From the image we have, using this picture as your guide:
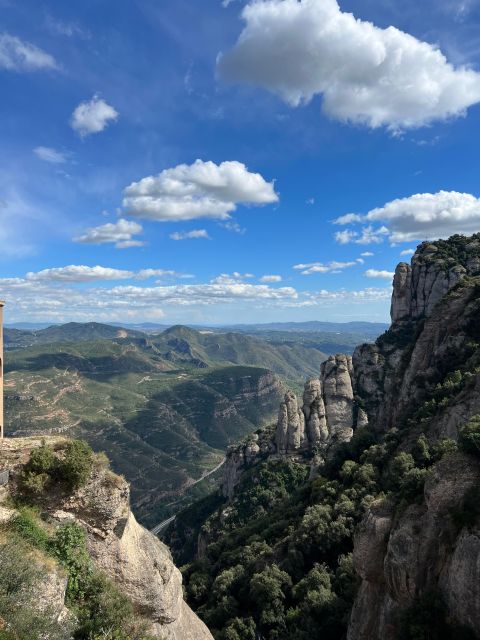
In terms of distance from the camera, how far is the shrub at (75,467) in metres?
20.1

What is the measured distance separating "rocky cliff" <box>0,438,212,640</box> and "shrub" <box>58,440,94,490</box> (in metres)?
0.52

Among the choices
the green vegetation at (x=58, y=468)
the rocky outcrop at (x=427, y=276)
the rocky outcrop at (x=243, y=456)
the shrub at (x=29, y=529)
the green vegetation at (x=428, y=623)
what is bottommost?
the rocky outcrop at (x=243, y=456)

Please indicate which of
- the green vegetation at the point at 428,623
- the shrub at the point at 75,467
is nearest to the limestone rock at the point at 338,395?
the green vegetation at the point at 428,623

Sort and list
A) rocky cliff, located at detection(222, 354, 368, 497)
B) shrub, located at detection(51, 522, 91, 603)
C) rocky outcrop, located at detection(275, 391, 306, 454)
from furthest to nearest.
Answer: rocky outcrop, located at detection(275, 391, 306, 454) → rocky cliff, located at detection(222, 354, 368, 497) → shrub, located at detection(51, 522, 91, 603)

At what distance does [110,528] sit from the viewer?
21094mm

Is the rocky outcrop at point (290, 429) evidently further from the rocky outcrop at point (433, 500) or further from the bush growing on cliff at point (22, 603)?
the bush growing on cliff at point (22, 603)

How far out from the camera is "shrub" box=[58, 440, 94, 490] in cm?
2006

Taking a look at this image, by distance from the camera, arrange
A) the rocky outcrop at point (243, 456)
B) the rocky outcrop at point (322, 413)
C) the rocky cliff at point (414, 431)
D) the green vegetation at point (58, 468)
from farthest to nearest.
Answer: the rocky outcrop at point (243, 456) < the rocky outcrop at point (322, 413) < the green vegetation at point (58, 468) < the rocky cliff at point (414, 431)

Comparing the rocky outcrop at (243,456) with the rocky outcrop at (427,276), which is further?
the rocky outcrop at (243,456)

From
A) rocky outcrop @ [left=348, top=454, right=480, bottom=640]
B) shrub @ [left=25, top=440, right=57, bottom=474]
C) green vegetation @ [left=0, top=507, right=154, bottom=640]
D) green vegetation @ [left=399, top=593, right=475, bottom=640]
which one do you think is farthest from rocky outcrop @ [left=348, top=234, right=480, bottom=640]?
shrub @ [left=25, top=440, right=57, bottom=474]

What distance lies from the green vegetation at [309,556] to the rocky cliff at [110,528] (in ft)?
41.4

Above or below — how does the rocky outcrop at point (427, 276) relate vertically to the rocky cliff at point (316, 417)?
above

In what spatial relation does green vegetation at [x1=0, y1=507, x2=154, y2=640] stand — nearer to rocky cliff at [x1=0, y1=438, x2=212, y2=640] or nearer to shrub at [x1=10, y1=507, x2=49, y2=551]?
shrub at [x1=10, y1=507, x2=49, y2=551]

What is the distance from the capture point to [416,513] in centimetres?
2098
